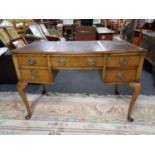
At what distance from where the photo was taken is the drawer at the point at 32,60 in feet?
4.38

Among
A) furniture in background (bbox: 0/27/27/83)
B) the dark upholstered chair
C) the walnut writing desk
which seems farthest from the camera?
the dark upholstered chair

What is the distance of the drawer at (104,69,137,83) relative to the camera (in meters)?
1.37

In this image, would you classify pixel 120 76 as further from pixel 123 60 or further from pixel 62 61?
pixel 62 61

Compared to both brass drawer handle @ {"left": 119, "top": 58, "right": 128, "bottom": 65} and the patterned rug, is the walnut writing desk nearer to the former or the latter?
brass drawer handle @ {"left": 119, "top": 58, "right": 128, "bottom": 65}

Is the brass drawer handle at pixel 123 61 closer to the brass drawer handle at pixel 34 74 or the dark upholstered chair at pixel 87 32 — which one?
the brass drawer handle at pixel 34 74

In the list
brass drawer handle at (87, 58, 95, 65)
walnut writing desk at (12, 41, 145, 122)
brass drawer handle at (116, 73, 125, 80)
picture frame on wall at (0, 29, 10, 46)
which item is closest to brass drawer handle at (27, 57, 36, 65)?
walnut writing desk at (12, 41, 145, 122)

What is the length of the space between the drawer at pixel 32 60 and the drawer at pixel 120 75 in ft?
1.84

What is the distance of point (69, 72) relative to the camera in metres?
2.87

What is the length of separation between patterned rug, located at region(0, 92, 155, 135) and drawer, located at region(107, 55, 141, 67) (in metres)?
0.61

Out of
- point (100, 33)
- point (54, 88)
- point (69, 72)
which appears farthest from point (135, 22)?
point (54, 88)

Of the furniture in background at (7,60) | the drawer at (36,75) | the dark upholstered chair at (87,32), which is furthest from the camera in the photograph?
the dark upholstered chair at (87,32)

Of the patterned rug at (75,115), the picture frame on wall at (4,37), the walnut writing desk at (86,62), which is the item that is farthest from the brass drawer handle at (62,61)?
the picture frame on wall at (4,37)
